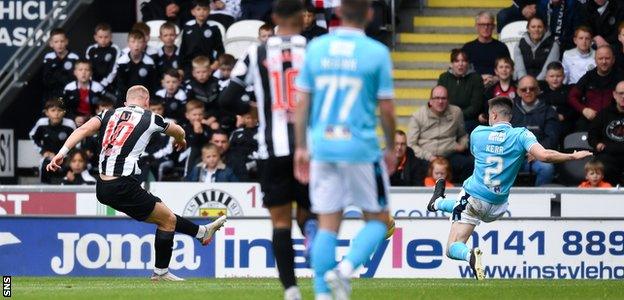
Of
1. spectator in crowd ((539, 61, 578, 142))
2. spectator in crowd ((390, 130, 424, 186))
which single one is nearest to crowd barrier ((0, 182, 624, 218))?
spectator in crowd ((390, 130, 424, 186))

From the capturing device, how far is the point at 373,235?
34.0ft

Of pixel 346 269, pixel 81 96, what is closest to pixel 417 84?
pixel 81 96

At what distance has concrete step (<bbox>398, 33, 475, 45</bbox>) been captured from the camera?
2336 cm

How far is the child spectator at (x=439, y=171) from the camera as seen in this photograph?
19.5 meters

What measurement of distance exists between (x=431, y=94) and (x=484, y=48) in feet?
4.98

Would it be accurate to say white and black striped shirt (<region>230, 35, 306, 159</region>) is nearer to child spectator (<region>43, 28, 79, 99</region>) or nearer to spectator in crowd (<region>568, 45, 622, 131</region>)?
spectator in crowd (<region>568, 45, 622, 131</region>)

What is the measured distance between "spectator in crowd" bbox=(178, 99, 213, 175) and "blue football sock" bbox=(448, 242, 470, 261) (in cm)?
615

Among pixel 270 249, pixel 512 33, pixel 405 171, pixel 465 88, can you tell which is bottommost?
pixel 270 249

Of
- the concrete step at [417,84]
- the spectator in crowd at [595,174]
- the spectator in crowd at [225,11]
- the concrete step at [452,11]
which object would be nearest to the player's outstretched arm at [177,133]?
the spectator in crowd at [595,174]

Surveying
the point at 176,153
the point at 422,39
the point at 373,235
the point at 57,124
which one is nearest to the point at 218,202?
the point at 176,153

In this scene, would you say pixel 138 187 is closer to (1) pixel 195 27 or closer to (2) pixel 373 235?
(2) pixel 373 235

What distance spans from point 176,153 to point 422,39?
173 inches

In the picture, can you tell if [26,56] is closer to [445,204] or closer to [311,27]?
[311,27]

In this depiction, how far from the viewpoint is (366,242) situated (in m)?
10.3
